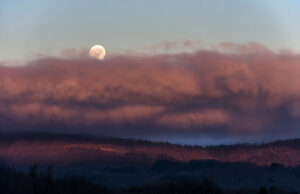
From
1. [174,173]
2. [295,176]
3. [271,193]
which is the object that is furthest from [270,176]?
[271,193]

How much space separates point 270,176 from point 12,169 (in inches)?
2925

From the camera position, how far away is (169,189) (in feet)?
207

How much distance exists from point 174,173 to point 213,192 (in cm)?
8133

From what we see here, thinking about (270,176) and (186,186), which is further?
(270,176)

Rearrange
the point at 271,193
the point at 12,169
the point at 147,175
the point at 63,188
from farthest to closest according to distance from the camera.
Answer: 1. the point at 147,175
2. the point at 12,169
3. the point at 271,193
4. the point at 63,188

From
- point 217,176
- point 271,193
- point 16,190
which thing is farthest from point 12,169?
point 217,176

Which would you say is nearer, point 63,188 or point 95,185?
point 63,188

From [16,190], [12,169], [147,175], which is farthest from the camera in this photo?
[147,175]

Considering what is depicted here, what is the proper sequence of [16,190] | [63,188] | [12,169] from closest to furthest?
[16,190] < [63,188] < [12,169]

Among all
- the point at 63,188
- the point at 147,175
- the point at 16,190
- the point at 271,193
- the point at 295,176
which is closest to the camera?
the point at 16,190

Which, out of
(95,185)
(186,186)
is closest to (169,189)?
(186,186)

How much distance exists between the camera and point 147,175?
150 meters

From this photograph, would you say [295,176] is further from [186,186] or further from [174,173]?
[186,186]

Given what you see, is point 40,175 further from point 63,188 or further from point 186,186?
point 186,186
